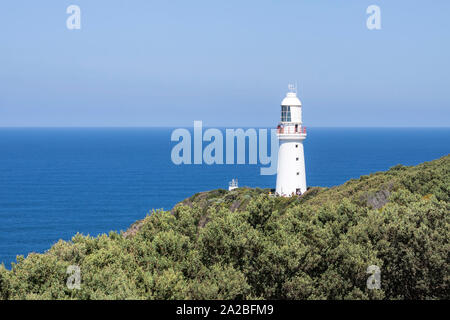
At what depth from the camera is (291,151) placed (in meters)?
51.8

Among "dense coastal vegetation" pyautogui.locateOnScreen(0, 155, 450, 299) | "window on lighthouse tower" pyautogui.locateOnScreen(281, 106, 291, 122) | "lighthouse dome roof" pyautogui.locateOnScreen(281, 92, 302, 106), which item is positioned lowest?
"dense coastal vegetation" pyautogui.locateOnScreen(0, 155, 450, 299)

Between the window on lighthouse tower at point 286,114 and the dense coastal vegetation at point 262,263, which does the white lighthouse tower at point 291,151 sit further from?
the dense coastal vegetation at point 262,263

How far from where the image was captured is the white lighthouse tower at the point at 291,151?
51688mm

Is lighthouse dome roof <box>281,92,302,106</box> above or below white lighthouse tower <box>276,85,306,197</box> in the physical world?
above

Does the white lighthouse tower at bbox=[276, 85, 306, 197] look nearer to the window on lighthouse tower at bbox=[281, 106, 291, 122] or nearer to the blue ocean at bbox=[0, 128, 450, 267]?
the window on lighthouse tower at bbox=[281, 106, 291, 122]

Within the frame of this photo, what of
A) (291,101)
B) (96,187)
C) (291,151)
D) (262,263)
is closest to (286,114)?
(291,101)

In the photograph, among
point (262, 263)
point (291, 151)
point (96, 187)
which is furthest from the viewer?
point (96, 187)

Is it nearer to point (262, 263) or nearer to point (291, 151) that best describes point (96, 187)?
point (291, 151)

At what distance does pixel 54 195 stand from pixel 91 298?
10369 centimetres

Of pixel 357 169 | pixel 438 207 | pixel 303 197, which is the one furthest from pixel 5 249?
pixel 357 169

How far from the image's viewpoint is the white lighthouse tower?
51688 millimetres

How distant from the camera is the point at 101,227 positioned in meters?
85.0

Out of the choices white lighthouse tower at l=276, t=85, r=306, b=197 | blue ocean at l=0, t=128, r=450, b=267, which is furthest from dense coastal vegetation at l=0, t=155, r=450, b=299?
blue ocean at l=0, t=128, r=450, b=267
